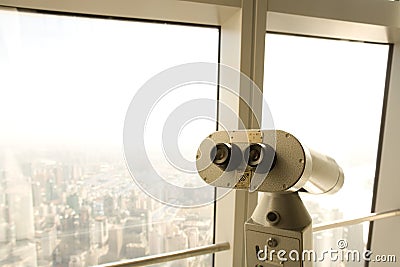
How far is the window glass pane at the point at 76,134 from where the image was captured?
1.38 m

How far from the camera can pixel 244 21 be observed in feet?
4.68

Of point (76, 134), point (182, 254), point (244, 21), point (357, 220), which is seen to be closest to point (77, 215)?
point (76, 134)

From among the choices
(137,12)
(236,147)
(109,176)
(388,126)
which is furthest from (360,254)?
(137,12)

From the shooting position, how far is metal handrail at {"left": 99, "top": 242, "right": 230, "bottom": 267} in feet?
4.57

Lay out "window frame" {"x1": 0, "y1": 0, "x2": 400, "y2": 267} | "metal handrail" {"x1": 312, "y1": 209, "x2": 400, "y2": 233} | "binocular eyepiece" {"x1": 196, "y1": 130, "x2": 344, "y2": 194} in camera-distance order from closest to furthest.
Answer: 1. "binocular eyepiece" {"x1": 196, "y1": 130, "x2": 344, "y2": 194}
2. "window frame" {"x1": 0, "y1": 0, "x2": 400, "y2": 267}
3. "metal handrail" {"x1": 312, "y1": 209, "x2": 400, "y2": 233}

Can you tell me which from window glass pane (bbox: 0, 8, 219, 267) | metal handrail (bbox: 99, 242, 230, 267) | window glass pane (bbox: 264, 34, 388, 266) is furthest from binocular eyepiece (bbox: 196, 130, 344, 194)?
window glass pane (bbox: 264, 34, 388, 266)

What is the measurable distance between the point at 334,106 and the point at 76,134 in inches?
55.8

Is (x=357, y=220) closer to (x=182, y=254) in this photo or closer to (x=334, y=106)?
(x=334, y=106)

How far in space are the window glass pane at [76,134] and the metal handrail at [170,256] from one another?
7.4 inches

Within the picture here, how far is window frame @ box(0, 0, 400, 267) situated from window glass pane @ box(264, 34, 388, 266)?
0.14m

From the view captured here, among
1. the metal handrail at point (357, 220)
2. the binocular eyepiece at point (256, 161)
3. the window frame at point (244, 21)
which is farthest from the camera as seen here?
the metal handrail at point (357, 220)

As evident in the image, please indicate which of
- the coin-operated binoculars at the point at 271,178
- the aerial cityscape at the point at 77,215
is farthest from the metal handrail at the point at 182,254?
the coin-operated binoculars at the point at 271,178

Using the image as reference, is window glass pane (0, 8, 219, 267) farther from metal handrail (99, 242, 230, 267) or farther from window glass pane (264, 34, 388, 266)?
window glass pane (264, 34, 388, 266)

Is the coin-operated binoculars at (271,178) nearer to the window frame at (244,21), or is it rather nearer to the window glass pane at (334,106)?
the window frame at (244,21)
